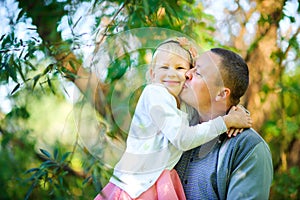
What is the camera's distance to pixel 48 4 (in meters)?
1.82

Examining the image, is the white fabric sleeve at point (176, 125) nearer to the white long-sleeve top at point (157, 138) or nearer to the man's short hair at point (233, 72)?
the white long-sleeve top at point (157, 138)

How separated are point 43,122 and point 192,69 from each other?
3.54 feet

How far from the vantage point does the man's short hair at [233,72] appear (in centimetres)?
149

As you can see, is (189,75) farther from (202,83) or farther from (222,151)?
(222,151)

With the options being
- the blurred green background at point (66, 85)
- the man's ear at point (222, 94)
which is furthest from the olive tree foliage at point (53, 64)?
the man's ear at point (222, 94)

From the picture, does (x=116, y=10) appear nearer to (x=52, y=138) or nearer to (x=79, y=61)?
(x=79, y=61)

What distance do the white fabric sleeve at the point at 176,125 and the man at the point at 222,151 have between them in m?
0.06

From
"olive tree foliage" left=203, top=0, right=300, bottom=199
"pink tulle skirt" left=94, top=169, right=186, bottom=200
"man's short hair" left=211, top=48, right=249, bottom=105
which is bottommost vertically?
"olive tree foliage" left=203, top=0, right=300, bottom=199

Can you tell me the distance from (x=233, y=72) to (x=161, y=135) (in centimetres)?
27

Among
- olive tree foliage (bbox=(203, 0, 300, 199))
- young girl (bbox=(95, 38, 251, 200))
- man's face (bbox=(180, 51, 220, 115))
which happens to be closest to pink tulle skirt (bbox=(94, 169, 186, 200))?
young girl (bbox=(95, 38, 251, 200))

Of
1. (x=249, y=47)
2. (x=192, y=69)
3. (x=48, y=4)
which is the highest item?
(x=48, y=4)

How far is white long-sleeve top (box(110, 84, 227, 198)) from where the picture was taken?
1418 mm

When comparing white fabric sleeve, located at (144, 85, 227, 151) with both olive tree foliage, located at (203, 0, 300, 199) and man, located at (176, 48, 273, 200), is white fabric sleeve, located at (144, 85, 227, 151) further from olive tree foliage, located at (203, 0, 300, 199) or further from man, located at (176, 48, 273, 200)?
olive tree foliage, located at (203, 0, 300, 199)

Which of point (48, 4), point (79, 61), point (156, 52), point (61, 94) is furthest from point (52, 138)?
point (156, 52)
